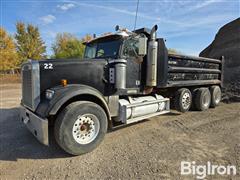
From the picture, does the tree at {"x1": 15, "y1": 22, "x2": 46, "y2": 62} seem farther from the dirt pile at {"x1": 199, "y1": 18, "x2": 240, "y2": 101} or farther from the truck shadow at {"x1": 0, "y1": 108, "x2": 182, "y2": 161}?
the truck shadow at {"x1": 0, "y1": 108, "x2": 182, "y2": 161}

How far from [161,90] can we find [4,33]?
31.6 meters

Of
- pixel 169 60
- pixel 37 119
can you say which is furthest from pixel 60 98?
pixel 169 60

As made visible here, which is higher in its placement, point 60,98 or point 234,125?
point 60,98

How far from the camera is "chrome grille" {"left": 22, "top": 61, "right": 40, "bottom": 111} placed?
148 inches

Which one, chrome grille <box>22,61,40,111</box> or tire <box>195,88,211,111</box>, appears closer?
chrome grille <box>22,61,40,111</box>

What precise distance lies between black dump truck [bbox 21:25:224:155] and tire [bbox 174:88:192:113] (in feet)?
0.11

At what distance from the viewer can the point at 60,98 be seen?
357cm

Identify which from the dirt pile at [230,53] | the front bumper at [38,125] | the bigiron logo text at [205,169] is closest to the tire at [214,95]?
the dirt pile at [230,53]

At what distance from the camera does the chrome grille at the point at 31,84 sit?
3.75 metres

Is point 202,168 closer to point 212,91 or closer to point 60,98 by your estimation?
point 60,98

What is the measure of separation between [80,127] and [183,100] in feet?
13.5

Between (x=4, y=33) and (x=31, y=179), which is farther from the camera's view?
(x=4, y=33)

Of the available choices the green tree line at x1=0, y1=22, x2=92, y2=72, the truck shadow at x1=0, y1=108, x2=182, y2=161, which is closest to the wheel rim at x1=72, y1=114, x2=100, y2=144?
the truck shadow at x1=0, y1=108, x2=182, y2=161

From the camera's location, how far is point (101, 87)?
14.7ft
